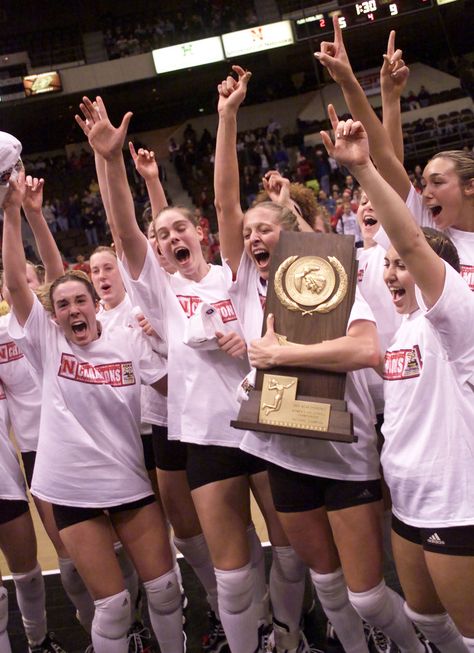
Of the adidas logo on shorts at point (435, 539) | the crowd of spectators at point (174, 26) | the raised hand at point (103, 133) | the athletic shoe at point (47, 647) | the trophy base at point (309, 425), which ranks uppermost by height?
the crowd of spectators at point (174, 26)

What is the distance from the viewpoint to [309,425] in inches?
94.3

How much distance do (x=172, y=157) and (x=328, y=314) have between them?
18186 millimetres

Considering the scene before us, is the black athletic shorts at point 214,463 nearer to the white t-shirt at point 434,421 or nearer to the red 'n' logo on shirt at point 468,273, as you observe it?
the white t-shirt at point 434,421

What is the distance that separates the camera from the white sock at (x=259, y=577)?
10.0 feet

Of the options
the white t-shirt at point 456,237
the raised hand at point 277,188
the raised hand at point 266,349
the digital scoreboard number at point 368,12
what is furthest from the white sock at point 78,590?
the digital scoreboard number at point 368,12

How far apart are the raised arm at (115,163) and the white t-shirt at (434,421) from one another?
1.14m

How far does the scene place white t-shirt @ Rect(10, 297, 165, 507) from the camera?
2932mm

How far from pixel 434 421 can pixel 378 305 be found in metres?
0.94

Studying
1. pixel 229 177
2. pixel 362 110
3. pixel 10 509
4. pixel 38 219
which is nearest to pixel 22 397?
pixel 10 509

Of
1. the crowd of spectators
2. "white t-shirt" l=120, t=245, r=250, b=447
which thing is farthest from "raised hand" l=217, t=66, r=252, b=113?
the crowd of spectators

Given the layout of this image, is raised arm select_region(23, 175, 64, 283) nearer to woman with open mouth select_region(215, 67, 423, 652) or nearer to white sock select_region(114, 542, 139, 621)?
woman with open mouth select_region(215, 67, 423, 652)

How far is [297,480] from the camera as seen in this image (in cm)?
262

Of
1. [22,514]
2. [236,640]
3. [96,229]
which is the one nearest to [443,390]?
[236,640]

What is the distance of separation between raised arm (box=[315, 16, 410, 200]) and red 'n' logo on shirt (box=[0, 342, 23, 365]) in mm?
1924
